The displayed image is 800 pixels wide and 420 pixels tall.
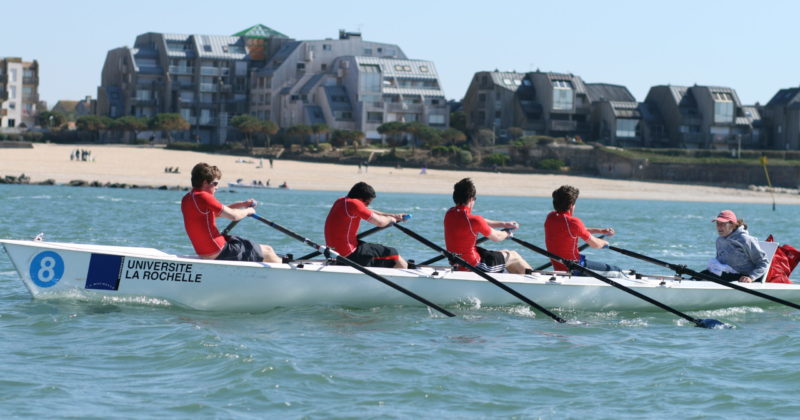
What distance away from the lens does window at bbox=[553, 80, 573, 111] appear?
9112 centimetres

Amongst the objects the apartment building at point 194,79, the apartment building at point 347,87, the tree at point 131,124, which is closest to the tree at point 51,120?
the apartment building at point 194,79

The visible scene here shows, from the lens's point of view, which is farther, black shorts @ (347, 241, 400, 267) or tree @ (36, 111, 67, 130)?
tree @ (36, 111, 67, 130)

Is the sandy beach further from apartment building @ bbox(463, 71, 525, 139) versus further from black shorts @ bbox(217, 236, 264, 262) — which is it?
black shorts @ bbox(217, 236, 264, 262)

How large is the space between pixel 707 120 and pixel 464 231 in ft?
272

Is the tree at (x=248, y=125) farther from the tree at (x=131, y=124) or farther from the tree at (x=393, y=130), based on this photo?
the tree at (x=393, y=130)

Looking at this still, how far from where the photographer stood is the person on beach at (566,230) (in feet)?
45.4

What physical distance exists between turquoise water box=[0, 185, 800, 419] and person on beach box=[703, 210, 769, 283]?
57 centimetres

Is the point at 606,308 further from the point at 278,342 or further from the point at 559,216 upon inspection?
the point at 278,342

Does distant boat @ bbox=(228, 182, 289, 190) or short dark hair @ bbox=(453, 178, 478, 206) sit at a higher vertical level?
short dark hair @ bbox=(453, 178, 478, 206)

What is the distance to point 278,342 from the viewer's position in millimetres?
11922

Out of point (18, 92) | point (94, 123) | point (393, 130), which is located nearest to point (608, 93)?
point (393, 130)

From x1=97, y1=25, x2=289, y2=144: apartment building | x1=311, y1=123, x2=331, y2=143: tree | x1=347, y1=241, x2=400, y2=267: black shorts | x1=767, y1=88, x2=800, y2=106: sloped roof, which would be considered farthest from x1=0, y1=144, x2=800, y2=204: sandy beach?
x1=347, y1=241, x2=400, y2=267: black shorts

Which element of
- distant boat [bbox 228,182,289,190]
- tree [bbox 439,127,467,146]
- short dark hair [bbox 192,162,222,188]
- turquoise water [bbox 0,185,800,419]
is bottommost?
turquoise water [bbox 0,185,800,419]

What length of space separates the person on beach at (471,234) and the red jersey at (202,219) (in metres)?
2.81
